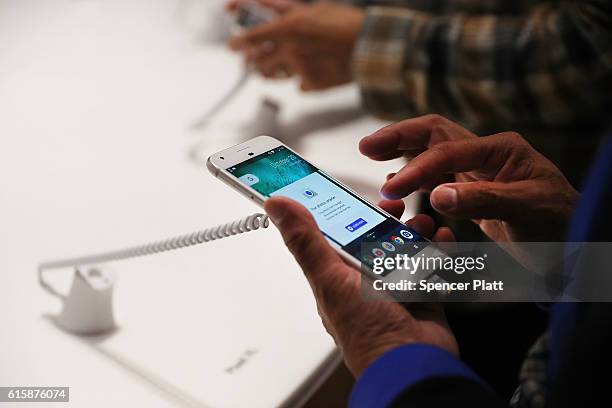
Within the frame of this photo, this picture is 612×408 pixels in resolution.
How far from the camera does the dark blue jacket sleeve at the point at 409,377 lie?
37 cm

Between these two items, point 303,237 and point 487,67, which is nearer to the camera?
point 303,237

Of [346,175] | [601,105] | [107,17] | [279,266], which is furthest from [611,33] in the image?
[107,17]

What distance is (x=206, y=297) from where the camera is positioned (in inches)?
22.9

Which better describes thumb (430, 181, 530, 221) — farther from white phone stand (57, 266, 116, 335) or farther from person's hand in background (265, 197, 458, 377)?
white phone stand (57, 266, 116, 335)

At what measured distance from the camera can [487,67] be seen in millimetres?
801

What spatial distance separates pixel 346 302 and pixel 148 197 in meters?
0.37

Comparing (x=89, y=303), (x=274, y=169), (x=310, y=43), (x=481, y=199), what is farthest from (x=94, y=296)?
(x=310, y=43)

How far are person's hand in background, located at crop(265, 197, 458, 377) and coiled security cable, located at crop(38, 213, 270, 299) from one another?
0.17 feet

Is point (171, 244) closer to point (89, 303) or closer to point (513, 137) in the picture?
point (89, 303)

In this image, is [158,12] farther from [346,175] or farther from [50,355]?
[50,355]

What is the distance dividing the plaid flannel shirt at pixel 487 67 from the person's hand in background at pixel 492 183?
369mm

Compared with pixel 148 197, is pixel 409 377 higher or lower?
higher

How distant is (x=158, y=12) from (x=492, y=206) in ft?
2.64

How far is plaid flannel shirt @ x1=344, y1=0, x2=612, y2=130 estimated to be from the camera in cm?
78
